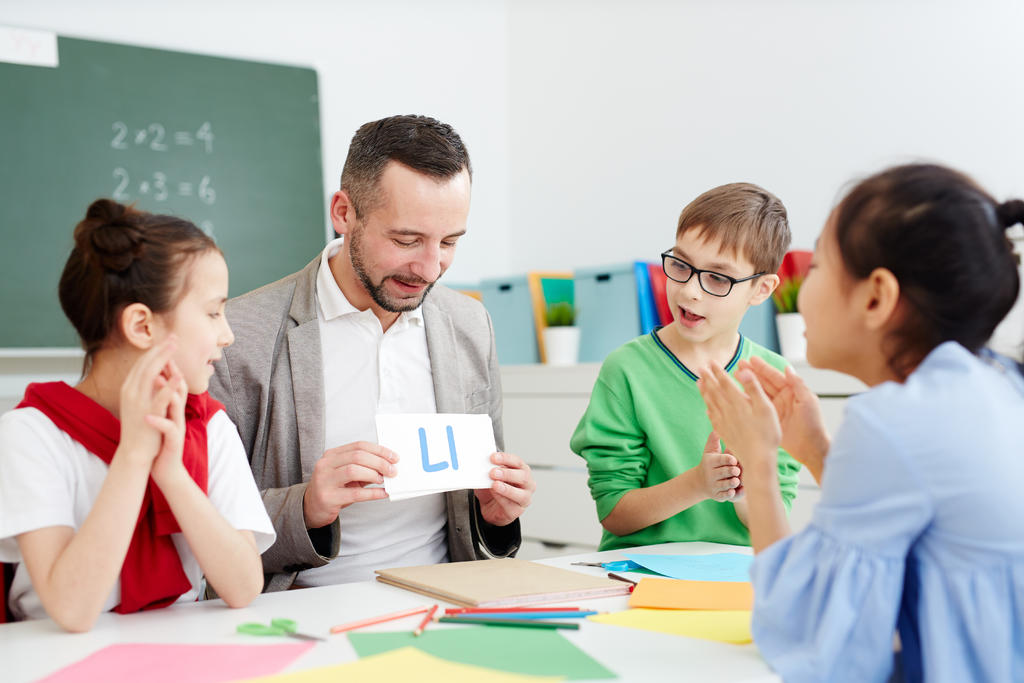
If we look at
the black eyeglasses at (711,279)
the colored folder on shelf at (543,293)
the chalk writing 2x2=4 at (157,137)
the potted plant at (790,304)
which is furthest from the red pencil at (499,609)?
the chalk writing 2x2=4 at (157,137)

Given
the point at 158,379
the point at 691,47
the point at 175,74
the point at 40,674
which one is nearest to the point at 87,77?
the point at 175,74

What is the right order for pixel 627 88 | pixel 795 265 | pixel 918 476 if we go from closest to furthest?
pixel 918 476
pixel 795 265
pixel 627 88

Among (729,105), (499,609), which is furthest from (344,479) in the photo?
(729,105)

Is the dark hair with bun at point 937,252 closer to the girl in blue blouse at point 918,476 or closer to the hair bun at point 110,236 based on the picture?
the girl in blue blouse at point 918,476

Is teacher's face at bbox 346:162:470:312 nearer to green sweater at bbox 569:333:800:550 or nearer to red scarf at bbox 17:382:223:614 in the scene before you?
green sweater at bbox 569:333:800:550

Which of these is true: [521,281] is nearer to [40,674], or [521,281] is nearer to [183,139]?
[183,139]

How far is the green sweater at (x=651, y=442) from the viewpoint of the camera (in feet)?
5.35

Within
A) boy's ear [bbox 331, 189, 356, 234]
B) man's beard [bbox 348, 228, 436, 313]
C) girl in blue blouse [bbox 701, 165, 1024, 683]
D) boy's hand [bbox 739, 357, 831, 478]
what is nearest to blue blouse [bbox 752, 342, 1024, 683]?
girl in blue blouse [bbox 701, 165, 1024, 683]

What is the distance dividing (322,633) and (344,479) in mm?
352

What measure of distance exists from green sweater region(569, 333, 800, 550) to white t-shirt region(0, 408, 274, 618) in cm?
67

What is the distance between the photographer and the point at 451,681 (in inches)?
31.8

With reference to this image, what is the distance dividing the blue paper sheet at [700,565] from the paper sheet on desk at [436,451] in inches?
10.9

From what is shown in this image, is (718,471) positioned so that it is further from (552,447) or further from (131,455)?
(552,447)

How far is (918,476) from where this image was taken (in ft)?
2.58
